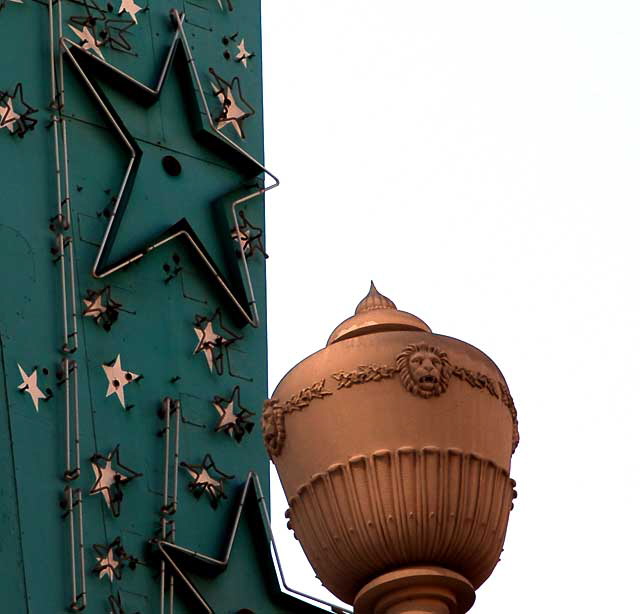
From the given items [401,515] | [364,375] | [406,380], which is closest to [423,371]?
[406,380]

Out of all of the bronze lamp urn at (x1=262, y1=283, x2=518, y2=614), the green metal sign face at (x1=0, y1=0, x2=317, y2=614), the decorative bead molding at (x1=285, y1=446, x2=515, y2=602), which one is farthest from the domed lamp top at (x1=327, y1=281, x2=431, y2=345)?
the green metal sign face at (x1=0, y1=0, x2=317, y2=614)

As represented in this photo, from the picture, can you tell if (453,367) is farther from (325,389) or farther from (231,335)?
(231,335)

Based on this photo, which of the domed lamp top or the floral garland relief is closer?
the floral garland relief

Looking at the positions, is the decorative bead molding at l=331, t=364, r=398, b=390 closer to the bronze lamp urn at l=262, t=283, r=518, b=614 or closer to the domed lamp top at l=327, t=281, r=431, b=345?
the bronze lamp urn at l=262, t=283, r=518, b=614

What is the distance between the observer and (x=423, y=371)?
7.52 meters

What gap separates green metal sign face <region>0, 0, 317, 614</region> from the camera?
17.8 metres

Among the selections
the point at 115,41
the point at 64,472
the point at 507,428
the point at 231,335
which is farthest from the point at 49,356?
the point at 507,428

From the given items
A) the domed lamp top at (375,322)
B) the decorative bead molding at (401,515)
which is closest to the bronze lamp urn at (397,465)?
the decorative bead molding at (401,515)

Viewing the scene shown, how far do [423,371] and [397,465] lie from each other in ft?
1.27

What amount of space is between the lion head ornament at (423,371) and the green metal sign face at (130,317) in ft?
32.2

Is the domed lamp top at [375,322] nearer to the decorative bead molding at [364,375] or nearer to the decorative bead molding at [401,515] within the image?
the decorative bead molding at [364,375]

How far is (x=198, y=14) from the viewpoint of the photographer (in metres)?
21.8

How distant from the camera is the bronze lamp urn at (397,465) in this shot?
7.29m

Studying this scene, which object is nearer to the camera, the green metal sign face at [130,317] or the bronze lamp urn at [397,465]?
the bronze lamp urn at [397,465]
